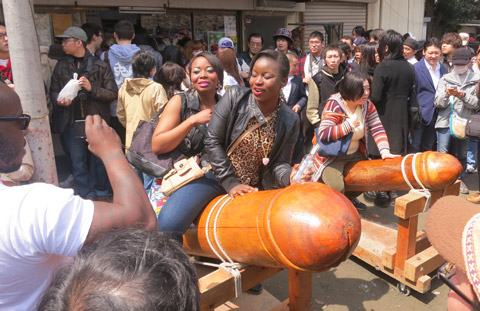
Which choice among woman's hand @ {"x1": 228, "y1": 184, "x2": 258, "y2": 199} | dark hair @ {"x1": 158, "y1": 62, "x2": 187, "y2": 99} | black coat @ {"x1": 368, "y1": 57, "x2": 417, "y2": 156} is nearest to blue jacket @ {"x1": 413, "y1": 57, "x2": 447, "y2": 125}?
black coat @ {"x1": 368, "y1": 57, "x2": 417, "y2": 156}

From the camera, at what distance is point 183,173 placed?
2.14 metres

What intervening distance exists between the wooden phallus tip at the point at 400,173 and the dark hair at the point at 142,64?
2229mm

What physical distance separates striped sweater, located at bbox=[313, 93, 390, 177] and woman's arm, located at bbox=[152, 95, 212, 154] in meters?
1.21

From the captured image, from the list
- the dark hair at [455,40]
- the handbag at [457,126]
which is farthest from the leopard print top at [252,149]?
the dark hair at [455,40]

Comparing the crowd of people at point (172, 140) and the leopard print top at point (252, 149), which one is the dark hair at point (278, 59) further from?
the leopard print top at point (252, 149)

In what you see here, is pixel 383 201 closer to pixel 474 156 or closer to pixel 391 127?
pixel 391 127

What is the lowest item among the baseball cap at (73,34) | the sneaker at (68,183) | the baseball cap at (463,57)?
the sneaker at (68,183)

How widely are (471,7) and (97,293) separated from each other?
22.5m

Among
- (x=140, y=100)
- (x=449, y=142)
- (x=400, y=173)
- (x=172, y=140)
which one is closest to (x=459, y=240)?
(x=172, y=140)

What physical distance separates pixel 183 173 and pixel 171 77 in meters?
1.96

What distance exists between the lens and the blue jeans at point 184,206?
2035mm

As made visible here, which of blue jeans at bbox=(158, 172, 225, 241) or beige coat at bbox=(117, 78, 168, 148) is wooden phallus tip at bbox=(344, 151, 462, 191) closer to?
blue jeans at bbox=(158, 172, 225, 241)

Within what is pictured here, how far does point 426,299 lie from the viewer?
2.88 m

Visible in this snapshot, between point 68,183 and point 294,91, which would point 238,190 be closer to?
point 294,91
